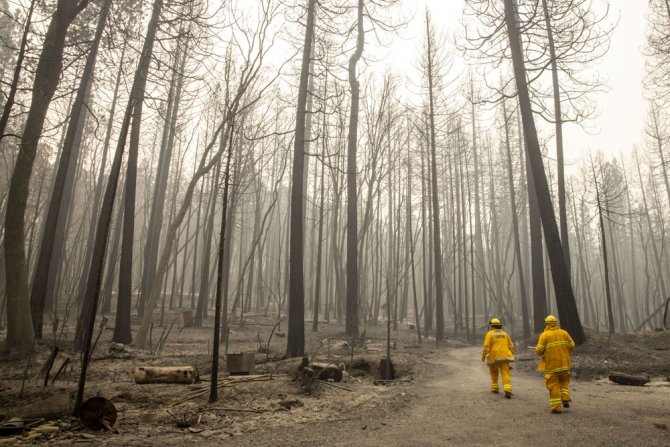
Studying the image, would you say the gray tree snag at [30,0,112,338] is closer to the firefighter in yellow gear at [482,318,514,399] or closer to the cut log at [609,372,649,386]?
the firefighter in yellow gear at [482,318,514,399]

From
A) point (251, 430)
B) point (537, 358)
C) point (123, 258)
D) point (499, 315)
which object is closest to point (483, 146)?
point (499, 315)

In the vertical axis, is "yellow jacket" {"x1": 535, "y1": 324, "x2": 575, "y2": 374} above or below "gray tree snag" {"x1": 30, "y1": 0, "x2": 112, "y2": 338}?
below

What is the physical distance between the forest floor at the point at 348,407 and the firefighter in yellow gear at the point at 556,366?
0.18 meters

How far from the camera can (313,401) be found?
571cm

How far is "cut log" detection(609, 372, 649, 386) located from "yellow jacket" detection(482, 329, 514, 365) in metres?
2.57

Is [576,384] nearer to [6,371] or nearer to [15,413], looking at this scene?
[15,413]

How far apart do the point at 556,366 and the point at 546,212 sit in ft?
19.1

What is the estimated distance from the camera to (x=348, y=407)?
5.55 metres

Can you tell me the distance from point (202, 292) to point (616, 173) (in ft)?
104

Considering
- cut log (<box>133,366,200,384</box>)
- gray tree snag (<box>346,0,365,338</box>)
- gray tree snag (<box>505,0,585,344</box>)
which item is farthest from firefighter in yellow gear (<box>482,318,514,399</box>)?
gray tree snag (<box>346,0,365,338</box>)

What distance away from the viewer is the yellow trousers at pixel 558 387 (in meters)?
5.14

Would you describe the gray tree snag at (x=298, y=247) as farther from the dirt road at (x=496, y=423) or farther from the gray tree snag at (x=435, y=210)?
the gray tree snag at (x=435, y=210)

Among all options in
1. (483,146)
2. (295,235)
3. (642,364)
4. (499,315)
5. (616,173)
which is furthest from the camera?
(616,173)

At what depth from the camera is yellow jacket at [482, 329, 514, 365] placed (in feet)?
20.9
